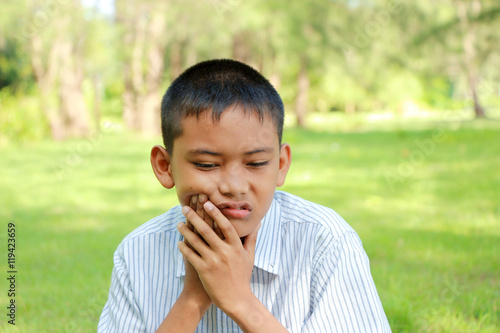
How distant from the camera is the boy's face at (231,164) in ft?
5.97

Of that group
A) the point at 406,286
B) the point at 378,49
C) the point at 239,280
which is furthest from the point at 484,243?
the point at 378,49

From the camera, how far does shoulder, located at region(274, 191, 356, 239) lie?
1939mm

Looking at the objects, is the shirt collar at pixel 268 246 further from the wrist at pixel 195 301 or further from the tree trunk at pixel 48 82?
the tree trunk at pixel 48 82

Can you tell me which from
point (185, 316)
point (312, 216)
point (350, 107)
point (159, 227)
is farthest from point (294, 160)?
point (350, 107)

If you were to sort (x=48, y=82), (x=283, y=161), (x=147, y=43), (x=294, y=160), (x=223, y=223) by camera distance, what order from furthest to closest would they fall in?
(x=147, y=43) < (x=48, y=82) < (x=294, y=160) < (x=283, y=161) < (x=223, y=223)

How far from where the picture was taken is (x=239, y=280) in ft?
5.77

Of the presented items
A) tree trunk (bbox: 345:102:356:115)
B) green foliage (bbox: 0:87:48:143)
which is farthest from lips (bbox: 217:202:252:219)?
tree trunk (bbox: 345:102:356:115)

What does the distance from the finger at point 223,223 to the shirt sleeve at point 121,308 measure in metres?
0.56

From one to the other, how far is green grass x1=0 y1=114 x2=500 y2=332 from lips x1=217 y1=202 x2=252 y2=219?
1651mm

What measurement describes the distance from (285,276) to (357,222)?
12.5ft

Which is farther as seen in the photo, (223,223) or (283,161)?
(283,161)

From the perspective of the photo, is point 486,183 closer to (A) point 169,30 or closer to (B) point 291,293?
(B) point 291,293

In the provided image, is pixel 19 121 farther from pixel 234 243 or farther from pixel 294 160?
pixel 234 243

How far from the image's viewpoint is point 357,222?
18.6 feet
